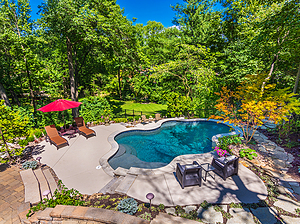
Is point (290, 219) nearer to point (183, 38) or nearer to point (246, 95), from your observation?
point (246, 95)

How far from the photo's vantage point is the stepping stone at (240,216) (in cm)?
384

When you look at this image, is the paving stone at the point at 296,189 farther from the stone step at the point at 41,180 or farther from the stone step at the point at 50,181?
the stone step at the point at 41,180

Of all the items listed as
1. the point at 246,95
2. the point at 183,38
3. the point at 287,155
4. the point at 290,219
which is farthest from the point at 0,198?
the point at 183,38

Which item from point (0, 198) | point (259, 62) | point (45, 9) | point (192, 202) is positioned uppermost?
point (45, 9)

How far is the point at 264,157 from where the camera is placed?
276 inches

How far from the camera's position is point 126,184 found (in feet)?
17.4

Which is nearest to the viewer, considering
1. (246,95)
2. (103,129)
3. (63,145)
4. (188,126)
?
(246,95)

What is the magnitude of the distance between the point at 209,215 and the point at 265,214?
66.9 inches

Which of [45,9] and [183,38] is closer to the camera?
[45,9]

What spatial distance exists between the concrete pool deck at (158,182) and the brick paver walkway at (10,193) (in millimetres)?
1247

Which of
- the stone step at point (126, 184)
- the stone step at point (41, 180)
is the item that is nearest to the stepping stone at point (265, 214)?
the stone step at point (126, 184)

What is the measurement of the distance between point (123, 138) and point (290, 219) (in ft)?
31.0

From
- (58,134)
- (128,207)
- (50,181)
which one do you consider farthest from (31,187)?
(58,134)

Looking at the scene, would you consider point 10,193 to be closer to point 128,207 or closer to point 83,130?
point 128,207
